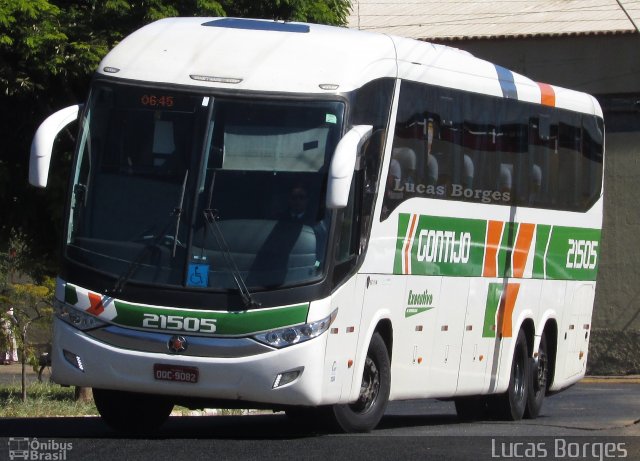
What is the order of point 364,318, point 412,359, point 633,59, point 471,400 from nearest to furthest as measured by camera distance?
1. point 364,318
2. point 412,359
3. point 471,400
4. point 633,59

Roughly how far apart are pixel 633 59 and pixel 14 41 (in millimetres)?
14318

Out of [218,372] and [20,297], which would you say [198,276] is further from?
[20,297]

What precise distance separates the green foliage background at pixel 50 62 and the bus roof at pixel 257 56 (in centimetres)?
375

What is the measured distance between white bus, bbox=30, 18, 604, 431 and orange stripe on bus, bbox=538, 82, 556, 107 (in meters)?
2.94

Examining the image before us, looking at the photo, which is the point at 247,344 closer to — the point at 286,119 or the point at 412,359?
the point at 286,119

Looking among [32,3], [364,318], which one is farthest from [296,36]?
[32,3]

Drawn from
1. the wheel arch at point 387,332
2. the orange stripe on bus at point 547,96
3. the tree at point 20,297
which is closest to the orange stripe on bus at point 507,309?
the orange stripe on bus at point 547,96

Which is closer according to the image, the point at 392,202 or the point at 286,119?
the point at 286,119

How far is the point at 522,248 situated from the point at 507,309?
2.29 feet

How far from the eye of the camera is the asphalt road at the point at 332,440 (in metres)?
9.92

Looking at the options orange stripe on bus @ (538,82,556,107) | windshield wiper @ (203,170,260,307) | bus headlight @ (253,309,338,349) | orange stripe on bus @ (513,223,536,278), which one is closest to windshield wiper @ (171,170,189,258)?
windshield wiper @ (203,170,260,307)

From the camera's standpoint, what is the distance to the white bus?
10633 millimetres

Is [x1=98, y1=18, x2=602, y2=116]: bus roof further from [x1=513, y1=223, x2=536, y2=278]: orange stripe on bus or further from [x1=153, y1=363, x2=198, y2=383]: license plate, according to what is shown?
[x1=513, y1=223, x2=536, y2=278]: orange stripe on bus

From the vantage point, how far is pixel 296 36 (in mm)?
11750
